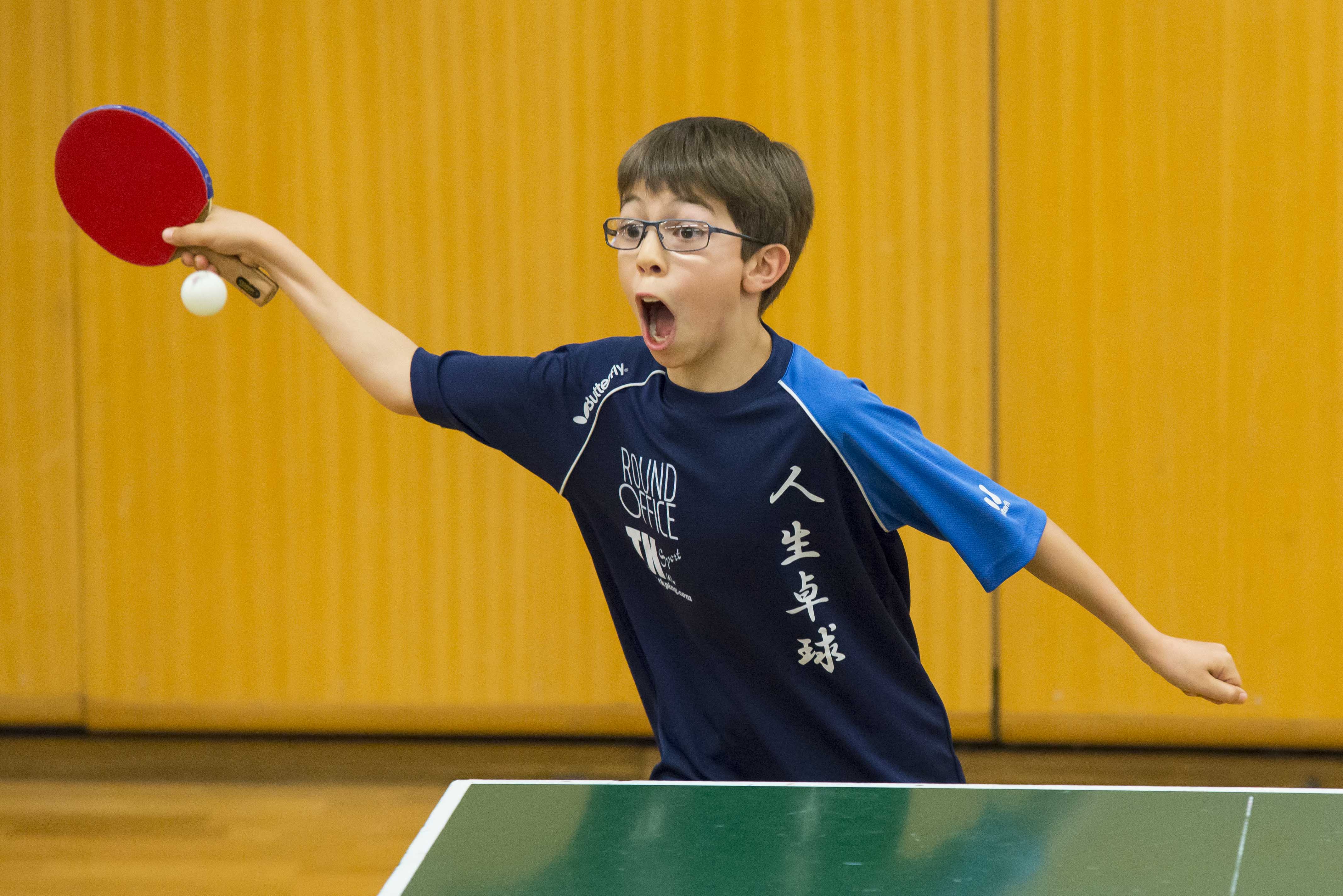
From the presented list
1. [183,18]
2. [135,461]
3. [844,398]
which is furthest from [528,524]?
[844,398]

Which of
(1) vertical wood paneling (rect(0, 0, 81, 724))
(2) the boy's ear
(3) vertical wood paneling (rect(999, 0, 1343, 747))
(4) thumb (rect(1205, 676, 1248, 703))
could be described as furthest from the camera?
(1) vertical wood paneling (rect(0, 0, 81, 724))

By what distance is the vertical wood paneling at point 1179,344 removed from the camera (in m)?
2.92

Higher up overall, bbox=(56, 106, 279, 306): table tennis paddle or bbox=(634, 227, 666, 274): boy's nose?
bbox=(56, 106, 279, 306): table tennis paddle

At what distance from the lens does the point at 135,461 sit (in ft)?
10.5

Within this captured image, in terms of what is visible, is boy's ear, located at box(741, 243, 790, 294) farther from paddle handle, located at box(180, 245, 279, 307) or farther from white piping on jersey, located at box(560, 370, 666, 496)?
paddle handle, located at box(180, 245, 279, 307)

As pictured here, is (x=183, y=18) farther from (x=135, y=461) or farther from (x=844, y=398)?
(x=844, y=398)

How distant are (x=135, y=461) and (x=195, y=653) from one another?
0.48 meters

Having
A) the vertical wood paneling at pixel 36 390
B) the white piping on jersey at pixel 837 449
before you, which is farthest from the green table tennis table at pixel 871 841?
the vertical wood paneling at pixel 36 390

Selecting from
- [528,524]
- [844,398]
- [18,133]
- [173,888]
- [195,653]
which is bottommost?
[173,888]

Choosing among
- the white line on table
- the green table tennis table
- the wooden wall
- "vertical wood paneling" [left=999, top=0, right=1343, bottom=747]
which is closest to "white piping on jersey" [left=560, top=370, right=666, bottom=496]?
the green table tennis table

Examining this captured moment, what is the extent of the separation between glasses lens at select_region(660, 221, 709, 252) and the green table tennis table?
640 millimetres

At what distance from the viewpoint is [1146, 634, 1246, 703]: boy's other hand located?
1.57 metres

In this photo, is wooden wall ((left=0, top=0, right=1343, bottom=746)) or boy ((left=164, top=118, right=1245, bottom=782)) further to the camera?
wooden wall ((left=0, top=0, right=1343, bottom=746))

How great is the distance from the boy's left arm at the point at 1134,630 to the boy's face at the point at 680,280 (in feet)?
1.58
